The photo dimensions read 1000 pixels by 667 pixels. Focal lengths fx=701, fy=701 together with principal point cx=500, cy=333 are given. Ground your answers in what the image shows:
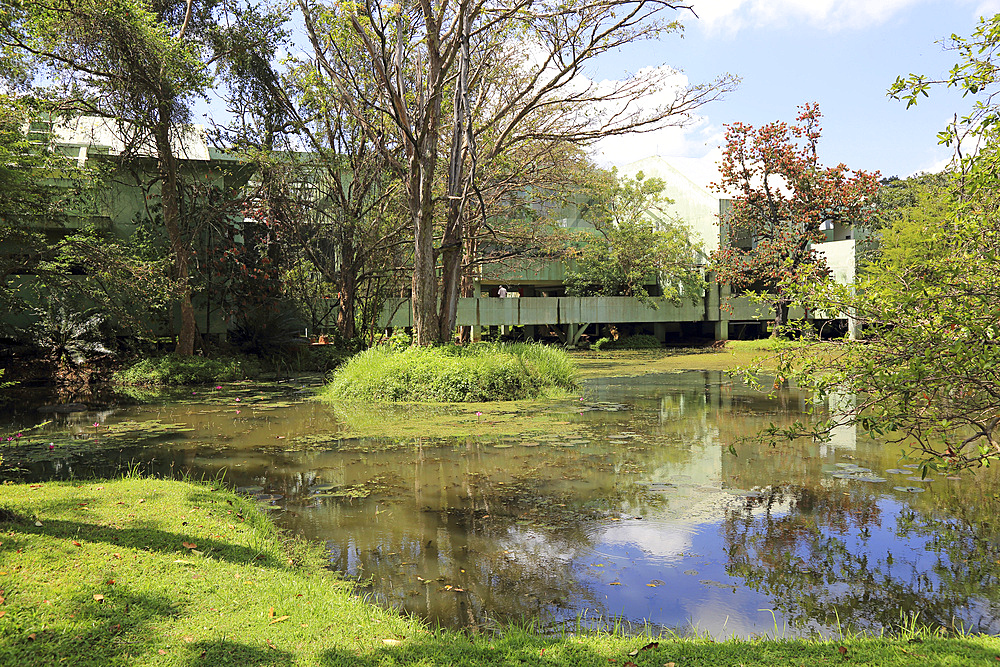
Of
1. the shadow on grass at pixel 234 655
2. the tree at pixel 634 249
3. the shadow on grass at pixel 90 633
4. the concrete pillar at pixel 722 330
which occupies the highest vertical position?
the tree at pixel 634 249

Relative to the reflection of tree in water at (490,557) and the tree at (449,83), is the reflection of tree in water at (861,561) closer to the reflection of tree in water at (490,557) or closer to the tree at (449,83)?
the reflection of tree in water at (490,557)

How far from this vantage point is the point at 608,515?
587cm

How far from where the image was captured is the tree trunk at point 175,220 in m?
14.8

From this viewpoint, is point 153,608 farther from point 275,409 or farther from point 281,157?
point 281,157

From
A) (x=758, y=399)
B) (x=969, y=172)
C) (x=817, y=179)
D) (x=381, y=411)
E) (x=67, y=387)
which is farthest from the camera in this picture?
(x=817, y=179)

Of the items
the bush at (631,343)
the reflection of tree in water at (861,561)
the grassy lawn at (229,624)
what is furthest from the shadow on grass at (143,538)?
the bush at (631,343)

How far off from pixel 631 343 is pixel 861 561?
21.9 metres

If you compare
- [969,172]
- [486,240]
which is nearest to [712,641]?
[969,172]

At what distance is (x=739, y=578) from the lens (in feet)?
14.7

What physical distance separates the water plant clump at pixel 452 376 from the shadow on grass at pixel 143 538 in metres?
7.47

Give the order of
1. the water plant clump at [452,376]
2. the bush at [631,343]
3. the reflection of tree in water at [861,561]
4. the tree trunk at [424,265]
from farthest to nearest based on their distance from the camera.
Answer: the bush at [631,343] → the tree trunk at [424,265] → the water plant clump at [452,376] → the reflection of tree in water at [861,561]

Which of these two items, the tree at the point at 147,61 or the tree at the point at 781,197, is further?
the tree at the point at 781,197

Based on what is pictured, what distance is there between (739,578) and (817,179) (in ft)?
71.6

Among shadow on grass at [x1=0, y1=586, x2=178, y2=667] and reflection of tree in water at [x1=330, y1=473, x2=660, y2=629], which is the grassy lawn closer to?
shadow on grass at [x1=0, y1=586, x2=178, y2=667]
